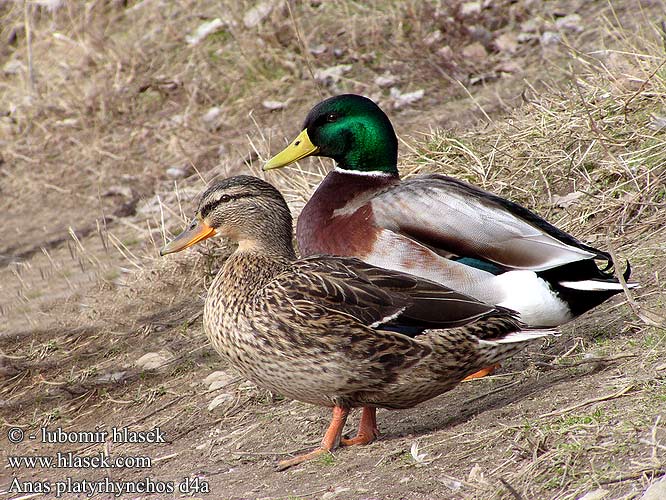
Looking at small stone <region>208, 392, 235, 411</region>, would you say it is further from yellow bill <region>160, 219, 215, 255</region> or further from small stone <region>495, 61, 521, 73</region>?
small stone <region>495, 61, 521, 73</region>

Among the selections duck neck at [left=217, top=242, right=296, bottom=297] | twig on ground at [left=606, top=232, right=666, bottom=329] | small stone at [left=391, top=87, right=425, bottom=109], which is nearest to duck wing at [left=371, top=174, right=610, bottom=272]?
twig on ground at [left=606, top=232, right=666, bottom=329]

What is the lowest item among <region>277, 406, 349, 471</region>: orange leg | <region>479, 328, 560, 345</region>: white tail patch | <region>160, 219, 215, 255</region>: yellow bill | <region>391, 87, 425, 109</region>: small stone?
<region>277, 406, 349, 471</region>: orange leg

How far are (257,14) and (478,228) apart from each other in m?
5.08

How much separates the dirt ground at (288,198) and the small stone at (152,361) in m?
0.01

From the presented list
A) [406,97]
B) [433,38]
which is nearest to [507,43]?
[433,38]

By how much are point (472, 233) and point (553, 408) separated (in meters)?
0.98

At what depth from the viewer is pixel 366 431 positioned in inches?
147

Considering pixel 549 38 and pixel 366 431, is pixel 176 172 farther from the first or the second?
pixel 366 431

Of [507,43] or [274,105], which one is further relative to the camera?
[507,43]

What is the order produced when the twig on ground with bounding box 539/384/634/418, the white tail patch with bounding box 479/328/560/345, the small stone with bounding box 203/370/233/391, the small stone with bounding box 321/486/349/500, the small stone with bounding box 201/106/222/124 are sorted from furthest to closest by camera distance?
the small stone with bounding box 201/106/222/124
the small stone with bounding box 203/370/233/391
the white tail patch with bounding box 479/328/560/345
the twig on ground with bounding box 539/384/634/418
the small stone with bounding box 321/486/349/500

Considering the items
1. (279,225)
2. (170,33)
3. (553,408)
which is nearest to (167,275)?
(279,225)

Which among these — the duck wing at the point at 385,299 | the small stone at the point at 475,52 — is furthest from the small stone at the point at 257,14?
the duck wing at the point at 385,299

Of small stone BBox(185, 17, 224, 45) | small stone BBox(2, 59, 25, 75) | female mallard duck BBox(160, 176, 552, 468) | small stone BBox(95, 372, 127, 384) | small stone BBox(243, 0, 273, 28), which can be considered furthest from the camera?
small stone BBox(2, 59, 25, 75)

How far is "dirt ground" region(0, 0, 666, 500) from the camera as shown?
11.0ft
